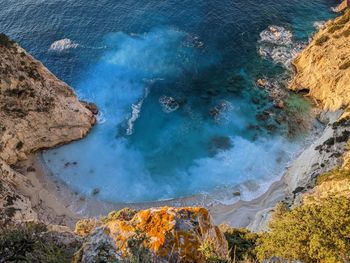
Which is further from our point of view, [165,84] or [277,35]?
[277,35]

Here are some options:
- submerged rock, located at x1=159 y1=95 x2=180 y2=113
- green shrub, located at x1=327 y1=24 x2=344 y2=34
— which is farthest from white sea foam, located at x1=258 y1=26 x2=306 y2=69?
submerged rock, located at x1=159 y1=95 x2=180 y2=113

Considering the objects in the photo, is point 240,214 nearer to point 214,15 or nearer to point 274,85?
point 274,85

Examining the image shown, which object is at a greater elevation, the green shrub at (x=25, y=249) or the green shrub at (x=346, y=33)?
the green shrub at (x=346, y=33)

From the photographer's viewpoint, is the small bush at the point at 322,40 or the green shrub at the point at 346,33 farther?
the small bush at the point at 322,40

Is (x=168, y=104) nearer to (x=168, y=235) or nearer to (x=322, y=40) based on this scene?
(x=322, y=40)

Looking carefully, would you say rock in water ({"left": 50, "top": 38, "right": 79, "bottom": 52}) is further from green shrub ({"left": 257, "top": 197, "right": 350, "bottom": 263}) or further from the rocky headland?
green shrub ({"left": 257, "top": 197, "right": 350, "bottom": 263})

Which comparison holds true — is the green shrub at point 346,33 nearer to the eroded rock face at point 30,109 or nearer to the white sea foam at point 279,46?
the white sea foam at point 279,46

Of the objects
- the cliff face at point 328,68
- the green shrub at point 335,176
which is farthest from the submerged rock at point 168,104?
the green shrub at point 335,176

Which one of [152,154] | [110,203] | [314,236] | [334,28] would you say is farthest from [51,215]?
[334,28]

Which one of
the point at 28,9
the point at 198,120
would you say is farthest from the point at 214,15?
the point at 28,9
